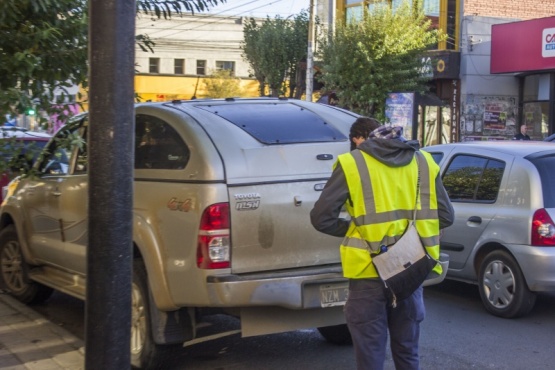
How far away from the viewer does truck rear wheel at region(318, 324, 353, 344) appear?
593 cm

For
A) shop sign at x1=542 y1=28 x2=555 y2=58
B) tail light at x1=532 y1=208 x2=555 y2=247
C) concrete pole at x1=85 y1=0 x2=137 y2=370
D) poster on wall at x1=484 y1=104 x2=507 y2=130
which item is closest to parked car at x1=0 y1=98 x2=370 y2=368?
concrete pole at x1=85 y1=0 x2=137 y2=370

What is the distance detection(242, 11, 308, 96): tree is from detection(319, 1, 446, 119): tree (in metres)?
8.13

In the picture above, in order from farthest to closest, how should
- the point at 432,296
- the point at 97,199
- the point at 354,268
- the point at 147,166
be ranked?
the point at 432,296
the point at 147,166
the point at 354,268
the point at 97,199

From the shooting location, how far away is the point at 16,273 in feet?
24.5

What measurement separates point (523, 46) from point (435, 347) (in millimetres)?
16325

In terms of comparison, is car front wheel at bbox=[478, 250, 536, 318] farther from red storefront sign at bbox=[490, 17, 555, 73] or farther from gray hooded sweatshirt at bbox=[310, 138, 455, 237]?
red storefront sign at bbox=[490, 17, 555, 73]

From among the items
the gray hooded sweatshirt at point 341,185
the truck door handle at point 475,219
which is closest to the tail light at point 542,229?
the truck door handle at point 475,219

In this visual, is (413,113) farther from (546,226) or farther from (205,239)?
(205,239)

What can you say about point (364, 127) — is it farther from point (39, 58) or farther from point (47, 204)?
point (47, 204)

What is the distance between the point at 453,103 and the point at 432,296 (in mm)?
15514

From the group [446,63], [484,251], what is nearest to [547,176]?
[484,251]

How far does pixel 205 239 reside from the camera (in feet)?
15.0

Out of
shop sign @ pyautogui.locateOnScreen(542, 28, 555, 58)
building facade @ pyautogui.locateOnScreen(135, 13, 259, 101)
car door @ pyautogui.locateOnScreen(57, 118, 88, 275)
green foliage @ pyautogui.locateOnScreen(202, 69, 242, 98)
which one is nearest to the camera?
car door @ pyautogui.locateOnScreen(57, 118, 88, 275)

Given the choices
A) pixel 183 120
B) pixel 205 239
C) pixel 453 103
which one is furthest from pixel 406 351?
pixel 453 103
